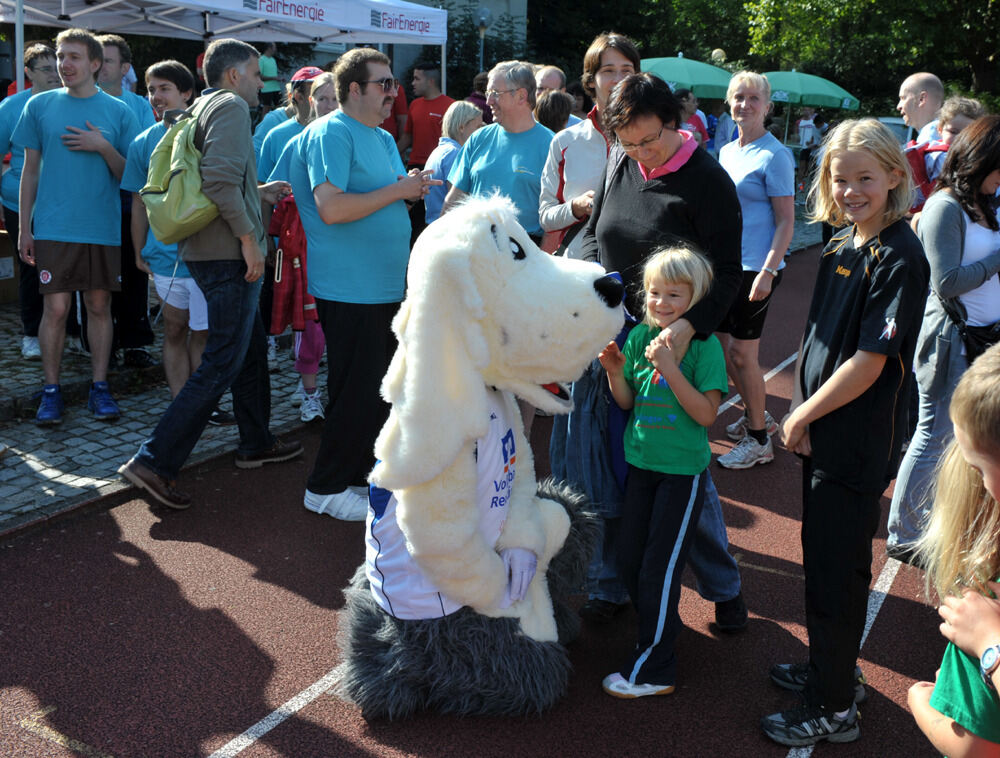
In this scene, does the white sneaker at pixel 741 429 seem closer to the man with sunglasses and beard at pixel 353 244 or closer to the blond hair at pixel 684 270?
the man with sunglasses and beard at pixel 353 244

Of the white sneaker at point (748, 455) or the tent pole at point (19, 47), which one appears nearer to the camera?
the white sneaker at point (748, 455)

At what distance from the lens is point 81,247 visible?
590 centimetres

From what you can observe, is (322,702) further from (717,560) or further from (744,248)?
(744,248)

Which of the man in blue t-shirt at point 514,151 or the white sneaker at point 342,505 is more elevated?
the man in blue t-shirt at point 514,151

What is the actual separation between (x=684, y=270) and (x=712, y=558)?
1.20 metres

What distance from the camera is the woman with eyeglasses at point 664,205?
329cm

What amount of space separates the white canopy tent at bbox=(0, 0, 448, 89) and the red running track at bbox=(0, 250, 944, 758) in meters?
4.92

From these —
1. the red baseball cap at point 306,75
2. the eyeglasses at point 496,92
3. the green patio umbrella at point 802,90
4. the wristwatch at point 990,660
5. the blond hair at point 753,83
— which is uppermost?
the green patio umbrella at point 802,90

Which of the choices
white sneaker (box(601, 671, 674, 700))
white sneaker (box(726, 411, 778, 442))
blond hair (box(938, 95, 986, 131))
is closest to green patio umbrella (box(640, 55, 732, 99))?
blond hair (box(938, 95, 986, 131))

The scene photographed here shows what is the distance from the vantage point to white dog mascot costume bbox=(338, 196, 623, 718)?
9.03ft

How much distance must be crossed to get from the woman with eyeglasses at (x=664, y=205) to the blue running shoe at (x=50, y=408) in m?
4.03

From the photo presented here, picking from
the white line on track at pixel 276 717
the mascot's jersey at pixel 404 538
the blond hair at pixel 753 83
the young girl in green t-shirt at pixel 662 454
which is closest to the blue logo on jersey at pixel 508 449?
the mascot's jersey at pixel 404 538

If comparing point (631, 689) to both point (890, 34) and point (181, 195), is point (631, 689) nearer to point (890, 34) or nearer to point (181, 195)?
point (181, 195)

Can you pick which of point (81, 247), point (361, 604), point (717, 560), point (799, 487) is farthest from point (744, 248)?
point (81, 247)
